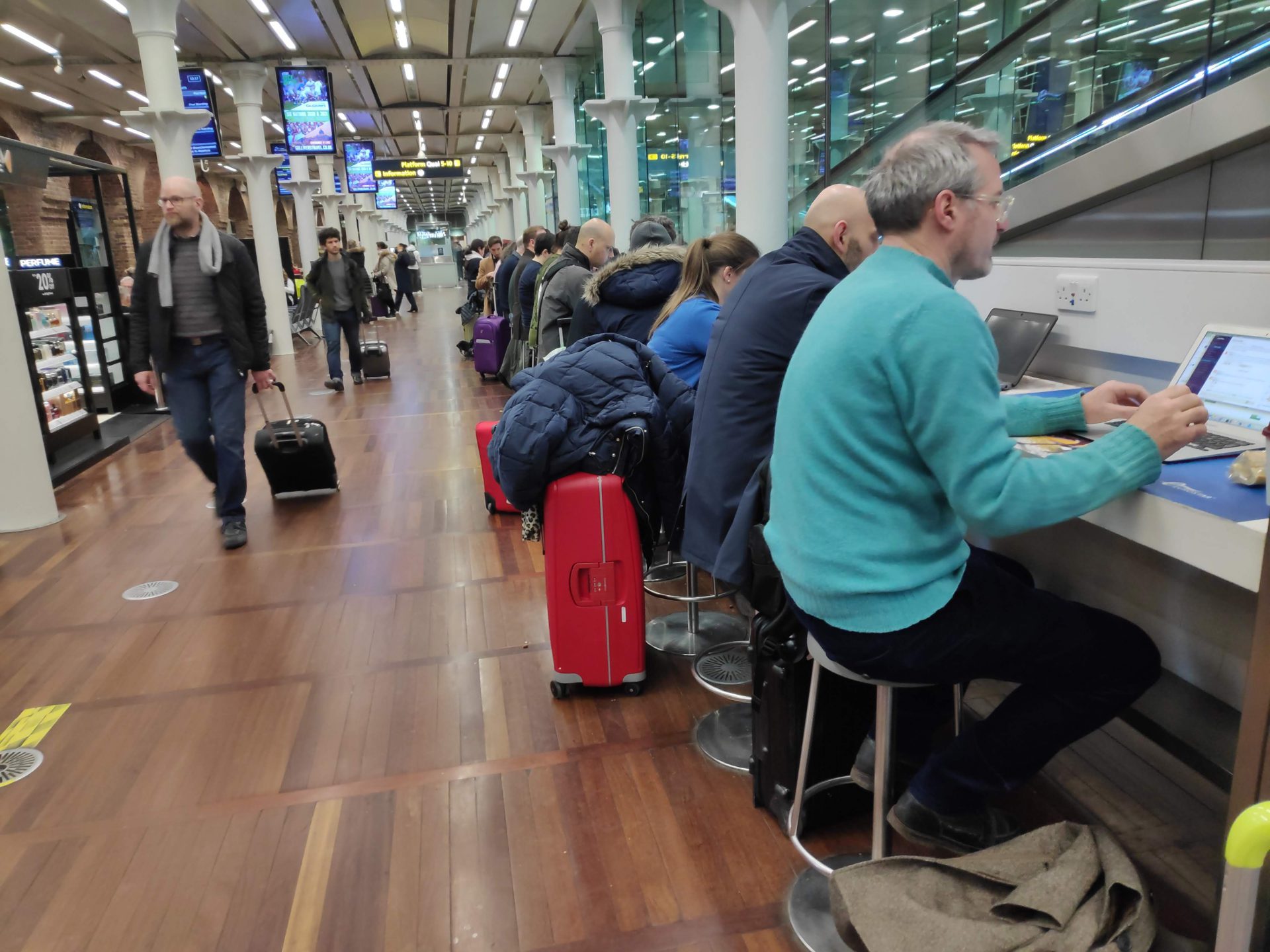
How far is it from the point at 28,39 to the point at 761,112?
1101cm

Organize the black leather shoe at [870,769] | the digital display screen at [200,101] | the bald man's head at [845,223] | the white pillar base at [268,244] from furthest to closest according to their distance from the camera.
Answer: the white pillar base at [268,244], the digital display screen at [200,101], the bald man's head at [845,223], the black leather shoe at [870,769]

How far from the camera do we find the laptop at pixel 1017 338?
2.75 m

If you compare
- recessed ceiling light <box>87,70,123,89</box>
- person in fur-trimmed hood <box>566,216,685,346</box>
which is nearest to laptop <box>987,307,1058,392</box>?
person in fur-trimmed hood <box>566,216,685,346</box>

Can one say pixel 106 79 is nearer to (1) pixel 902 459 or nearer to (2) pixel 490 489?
(2) pixel 490 489

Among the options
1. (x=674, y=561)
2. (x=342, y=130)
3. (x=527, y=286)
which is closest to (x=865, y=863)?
(x=674, y=561)

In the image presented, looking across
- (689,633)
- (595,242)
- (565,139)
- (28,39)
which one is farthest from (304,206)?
(689,633)

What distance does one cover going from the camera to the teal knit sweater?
1.41 metres

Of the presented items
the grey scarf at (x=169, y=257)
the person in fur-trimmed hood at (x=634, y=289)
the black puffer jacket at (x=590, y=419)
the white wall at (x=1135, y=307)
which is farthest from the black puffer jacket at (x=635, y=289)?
the grey scarf at (x=169, y=257)

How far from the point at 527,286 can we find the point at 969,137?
501 centimetres

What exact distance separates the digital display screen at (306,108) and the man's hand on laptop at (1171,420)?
1270 centimetres

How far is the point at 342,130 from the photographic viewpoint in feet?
71.6

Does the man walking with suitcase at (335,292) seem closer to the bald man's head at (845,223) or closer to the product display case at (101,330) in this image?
the product display case at (101,330)

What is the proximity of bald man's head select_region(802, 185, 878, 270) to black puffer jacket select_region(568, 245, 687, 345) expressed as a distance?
147 centimetres

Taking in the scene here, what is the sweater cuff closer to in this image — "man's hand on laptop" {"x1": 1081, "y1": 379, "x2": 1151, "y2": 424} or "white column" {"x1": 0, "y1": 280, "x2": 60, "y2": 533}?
"man's hand on laptop" {"x1": 1081, "y1": 379, "x2": 1151, "y2": 424}
